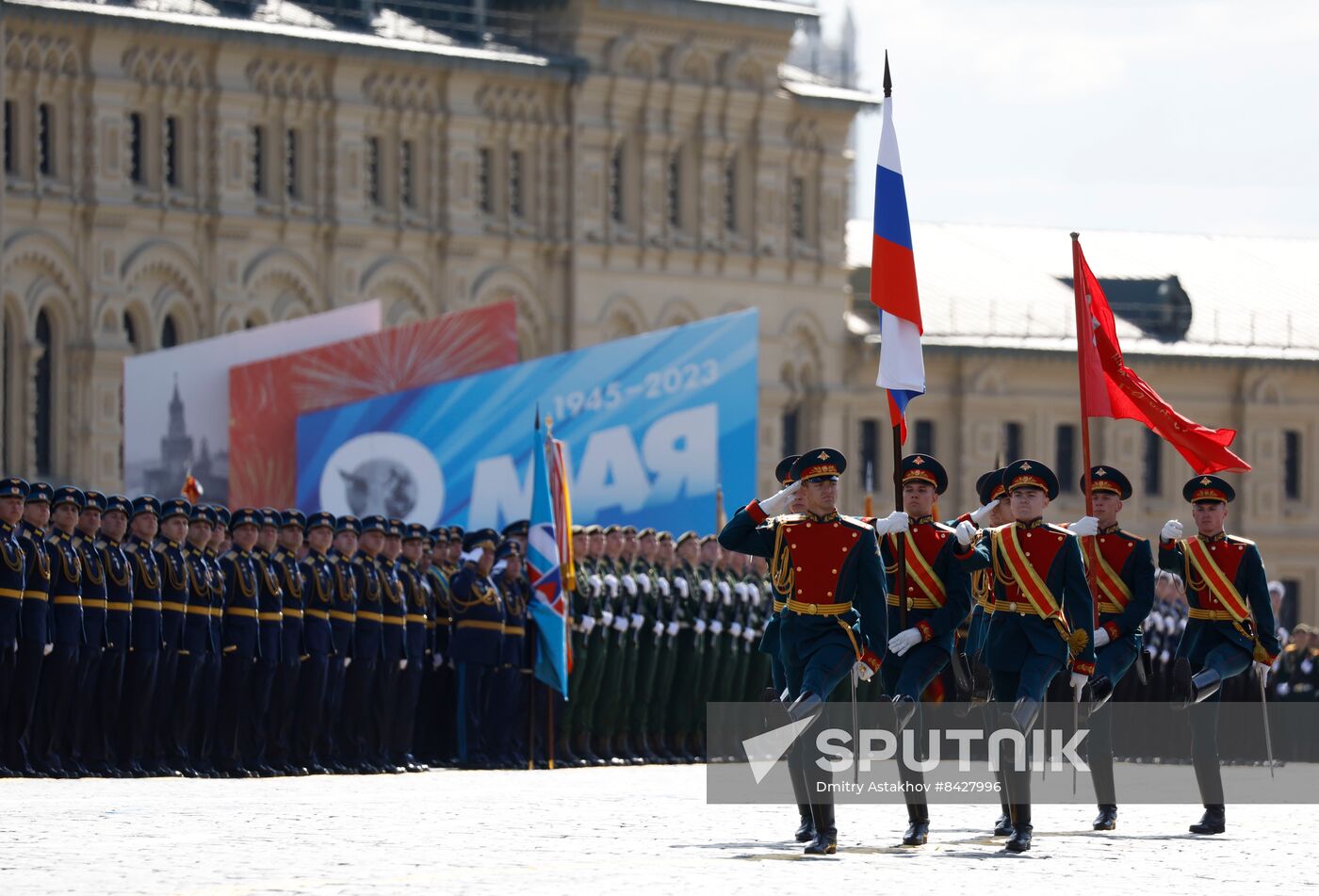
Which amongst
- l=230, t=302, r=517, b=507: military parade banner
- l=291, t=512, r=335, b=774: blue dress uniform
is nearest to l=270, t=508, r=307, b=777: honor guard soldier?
l=291, t=512, r=335, b=774: blue dress uniform

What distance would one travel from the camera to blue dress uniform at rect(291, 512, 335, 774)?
21.6 metres

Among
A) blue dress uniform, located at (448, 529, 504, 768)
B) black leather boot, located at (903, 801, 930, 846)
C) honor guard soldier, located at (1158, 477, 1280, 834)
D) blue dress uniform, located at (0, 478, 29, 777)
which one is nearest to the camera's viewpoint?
black leather boot, located at (903, 801, 930, 846)

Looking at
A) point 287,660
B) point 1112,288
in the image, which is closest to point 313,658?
point 287,660

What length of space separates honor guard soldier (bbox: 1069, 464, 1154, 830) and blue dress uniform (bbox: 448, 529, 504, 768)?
284 inches

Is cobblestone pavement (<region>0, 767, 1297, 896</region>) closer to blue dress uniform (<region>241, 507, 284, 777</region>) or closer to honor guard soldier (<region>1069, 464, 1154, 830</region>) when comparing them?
honor guard soldier (<region>1069, 464, 1154, 830</region>)

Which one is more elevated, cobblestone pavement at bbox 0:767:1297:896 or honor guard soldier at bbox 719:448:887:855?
honor guard soldier at bbox 719:448:887:855

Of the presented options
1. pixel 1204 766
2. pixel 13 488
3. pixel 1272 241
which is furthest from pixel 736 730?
pixel 1272 241

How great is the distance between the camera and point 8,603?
1920 centimetres

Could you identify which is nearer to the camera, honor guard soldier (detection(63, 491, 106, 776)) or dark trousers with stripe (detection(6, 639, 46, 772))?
dark trousers with stripe (detection(6, 639, 46, 772))

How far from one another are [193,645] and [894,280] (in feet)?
22.0

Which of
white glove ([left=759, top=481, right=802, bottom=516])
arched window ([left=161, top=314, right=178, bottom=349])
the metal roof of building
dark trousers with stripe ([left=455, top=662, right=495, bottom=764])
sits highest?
the metal roof of building

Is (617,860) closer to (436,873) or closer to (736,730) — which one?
(436,873)

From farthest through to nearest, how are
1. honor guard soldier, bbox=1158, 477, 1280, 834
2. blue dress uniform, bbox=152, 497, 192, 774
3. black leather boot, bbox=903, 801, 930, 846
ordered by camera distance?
1. blue dress uniform, bbox=152, 497, 192, 774
2. honor guard soldier, bbox=1158, 477, 1280, 834
3. black leather boot, bbox=903, 801, 930, 846

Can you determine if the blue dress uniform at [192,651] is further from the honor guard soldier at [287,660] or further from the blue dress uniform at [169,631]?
the honor guard soldier at [287,660]
